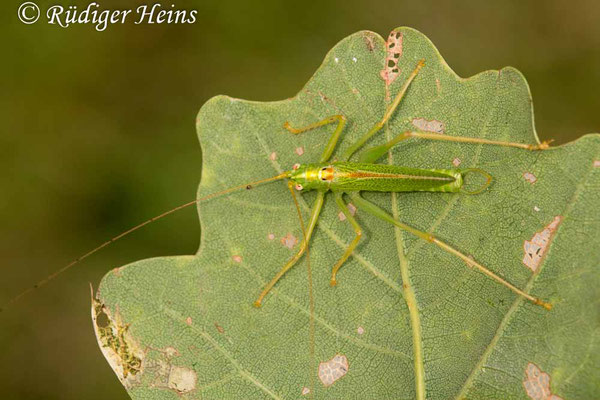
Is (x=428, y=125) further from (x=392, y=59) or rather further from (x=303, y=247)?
(x=303, y=247)

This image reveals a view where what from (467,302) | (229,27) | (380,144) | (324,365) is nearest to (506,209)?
(467,302)

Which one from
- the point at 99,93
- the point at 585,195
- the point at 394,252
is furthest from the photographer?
the point at 99,93

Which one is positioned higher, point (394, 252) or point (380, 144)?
point (380, 144)

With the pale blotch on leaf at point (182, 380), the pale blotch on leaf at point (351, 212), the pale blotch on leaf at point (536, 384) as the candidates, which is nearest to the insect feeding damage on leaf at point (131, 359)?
the pale blotch on leaf at point (182, 380)

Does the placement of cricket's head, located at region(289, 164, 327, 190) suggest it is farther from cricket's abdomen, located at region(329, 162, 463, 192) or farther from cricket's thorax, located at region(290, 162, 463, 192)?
cricket's abdomen, located at region(329, 162, 463, 192)

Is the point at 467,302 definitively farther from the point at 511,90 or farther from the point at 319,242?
the point at 511,90
